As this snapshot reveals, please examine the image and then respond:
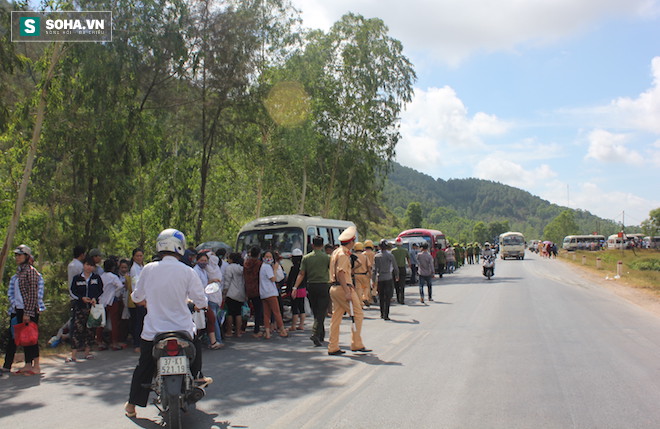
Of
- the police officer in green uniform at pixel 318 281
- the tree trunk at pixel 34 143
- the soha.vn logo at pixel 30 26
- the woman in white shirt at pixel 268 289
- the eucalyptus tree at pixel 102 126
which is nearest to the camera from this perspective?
the police officer in green uniform at pixel 318 281

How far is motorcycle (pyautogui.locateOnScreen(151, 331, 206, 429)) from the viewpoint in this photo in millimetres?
4941

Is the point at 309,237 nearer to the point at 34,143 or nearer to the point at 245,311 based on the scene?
the point at 245,311

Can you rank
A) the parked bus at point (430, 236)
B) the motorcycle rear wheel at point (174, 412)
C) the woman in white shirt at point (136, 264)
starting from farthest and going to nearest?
1. the parked bus at point (430, 236)
2. the woman in white shirt at point (136, 264)
3. the motorcycle rear wheel at point (174, 412)

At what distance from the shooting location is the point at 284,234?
1579 centimetres

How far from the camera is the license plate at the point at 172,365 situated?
4.96m

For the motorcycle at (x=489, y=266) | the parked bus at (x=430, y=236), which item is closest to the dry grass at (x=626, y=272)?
the motorcycle at (x=489, y=266)

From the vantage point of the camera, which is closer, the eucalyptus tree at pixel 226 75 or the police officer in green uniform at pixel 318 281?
the police officer in green uniform at pixel 318 281

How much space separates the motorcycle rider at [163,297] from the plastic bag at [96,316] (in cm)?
389

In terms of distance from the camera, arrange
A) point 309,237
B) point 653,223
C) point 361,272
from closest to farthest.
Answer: point 361,272 → point 309,237 → point 653,223

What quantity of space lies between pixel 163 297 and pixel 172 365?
650 mm

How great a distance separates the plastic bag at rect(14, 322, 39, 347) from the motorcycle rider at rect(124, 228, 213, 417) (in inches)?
124

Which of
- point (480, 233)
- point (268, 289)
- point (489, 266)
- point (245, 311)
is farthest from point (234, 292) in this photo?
point (480, 233)

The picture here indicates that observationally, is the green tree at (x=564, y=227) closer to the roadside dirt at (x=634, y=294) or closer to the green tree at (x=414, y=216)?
the green tree at (x=414, y=216)

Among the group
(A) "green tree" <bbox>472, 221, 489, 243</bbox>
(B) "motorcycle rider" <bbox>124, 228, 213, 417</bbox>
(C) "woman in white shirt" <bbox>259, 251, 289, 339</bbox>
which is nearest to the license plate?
(B) "motorcycle rider" <bbox>124, 228, 213, 417</bbox>
